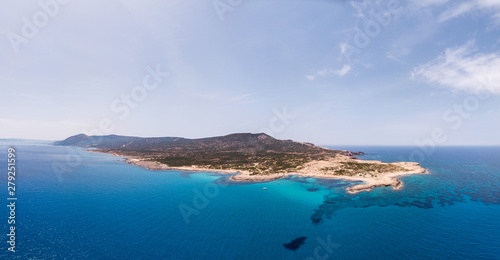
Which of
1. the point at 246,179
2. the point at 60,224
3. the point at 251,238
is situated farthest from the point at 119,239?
the point at 246,179

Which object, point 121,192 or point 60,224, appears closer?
point 60,224

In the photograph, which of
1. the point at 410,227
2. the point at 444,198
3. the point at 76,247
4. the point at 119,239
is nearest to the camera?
the point at 76,247

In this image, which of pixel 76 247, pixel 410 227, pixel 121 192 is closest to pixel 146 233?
pixel 76 247

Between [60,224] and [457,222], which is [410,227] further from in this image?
[60,224]

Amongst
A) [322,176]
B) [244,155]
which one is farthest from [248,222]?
[244,155]

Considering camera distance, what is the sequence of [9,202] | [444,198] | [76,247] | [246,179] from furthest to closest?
[246,179], [444,198], [9,202], [76,247]

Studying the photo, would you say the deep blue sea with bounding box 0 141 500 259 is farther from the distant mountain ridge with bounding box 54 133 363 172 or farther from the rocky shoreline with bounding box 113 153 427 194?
the distant mountain ridge with bounding box 54 133 363 172

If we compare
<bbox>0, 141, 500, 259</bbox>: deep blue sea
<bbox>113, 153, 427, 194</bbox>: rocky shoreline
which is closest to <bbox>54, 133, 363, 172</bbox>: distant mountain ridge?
<bbox>113, 153, 427, 194</bbox>: rocky shoreline

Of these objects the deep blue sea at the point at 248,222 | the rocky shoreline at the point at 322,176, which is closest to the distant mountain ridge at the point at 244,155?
the rocky shoreline at the point at 322,176
